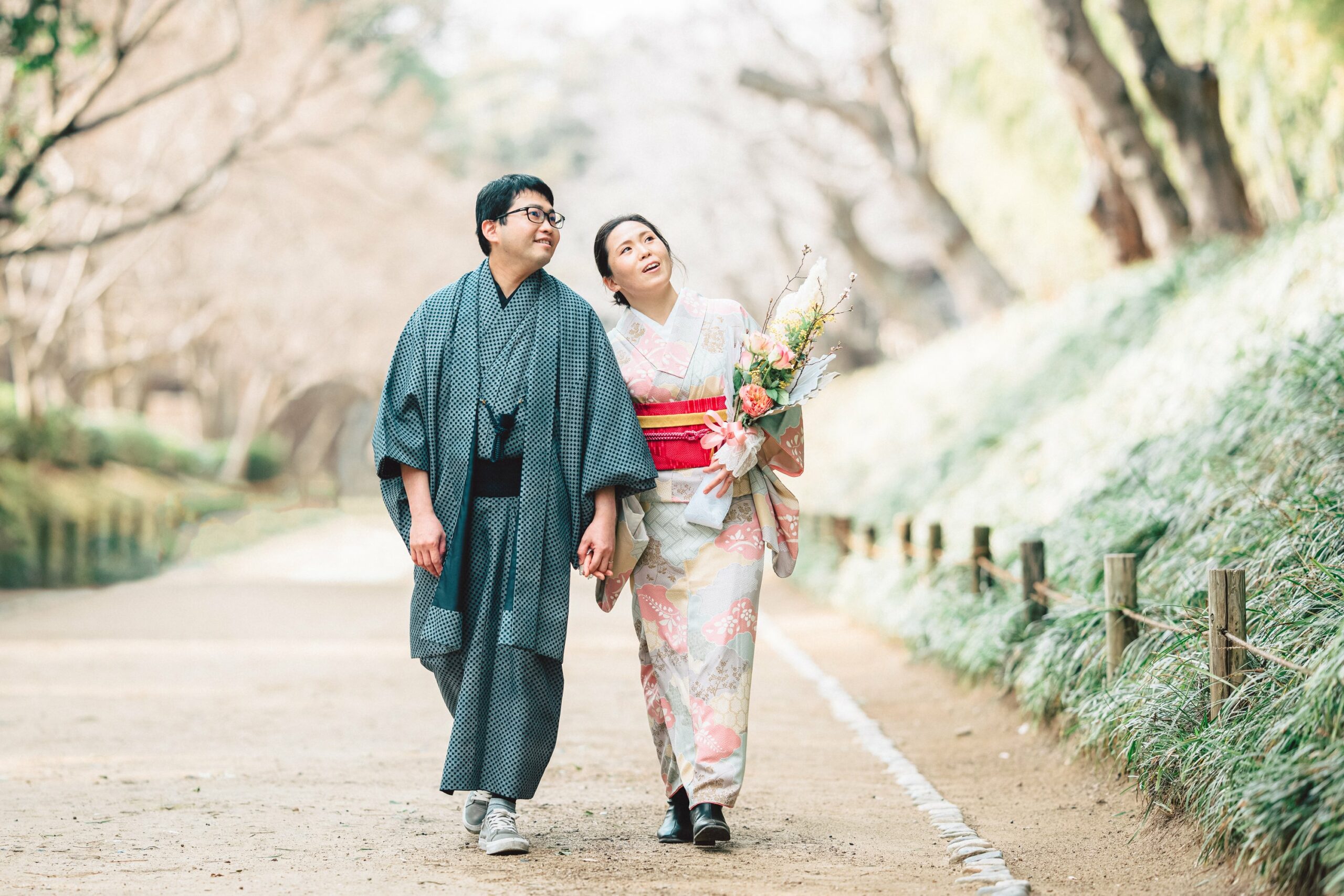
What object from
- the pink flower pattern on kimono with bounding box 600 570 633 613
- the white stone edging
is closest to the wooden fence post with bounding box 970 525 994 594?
the white stone edging

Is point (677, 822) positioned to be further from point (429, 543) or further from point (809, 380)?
point (809, 380)

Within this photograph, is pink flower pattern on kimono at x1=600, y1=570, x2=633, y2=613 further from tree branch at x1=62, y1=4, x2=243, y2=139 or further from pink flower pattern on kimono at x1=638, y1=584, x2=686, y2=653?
tree branch at x1=62, y1=4, x2=243, y2=139

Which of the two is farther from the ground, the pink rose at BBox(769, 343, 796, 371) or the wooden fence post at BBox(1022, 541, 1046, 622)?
the pink rose at BBox(769, 343, 796, 371)

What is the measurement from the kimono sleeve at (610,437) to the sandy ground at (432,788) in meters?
1.05

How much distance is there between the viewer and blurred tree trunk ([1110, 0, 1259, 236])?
34.8 ft

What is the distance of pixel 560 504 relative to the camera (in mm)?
3863

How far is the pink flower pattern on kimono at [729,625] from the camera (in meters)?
3.84

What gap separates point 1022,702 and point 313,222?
18.6 meters

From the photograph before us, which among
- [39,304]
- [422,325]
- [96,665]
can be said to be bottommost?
[96,665]

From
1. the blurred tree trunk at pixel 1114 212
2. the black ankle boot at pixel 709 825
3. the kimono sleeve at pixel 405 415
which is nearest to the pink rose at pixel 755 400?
the kimono sleeve at pixel 405 415

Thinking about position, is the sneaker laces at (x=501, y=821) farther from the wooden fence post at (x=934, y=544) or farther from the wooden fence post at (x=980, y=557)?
the wooden fence post at (x=934, y=544)

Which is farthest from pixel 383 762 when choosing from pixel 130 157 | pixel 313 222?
pixel 313 222

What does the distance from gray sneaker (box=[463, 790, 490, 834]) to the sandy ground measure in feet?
0.16

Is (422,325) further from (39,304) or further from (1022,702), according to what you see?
(39,304)
